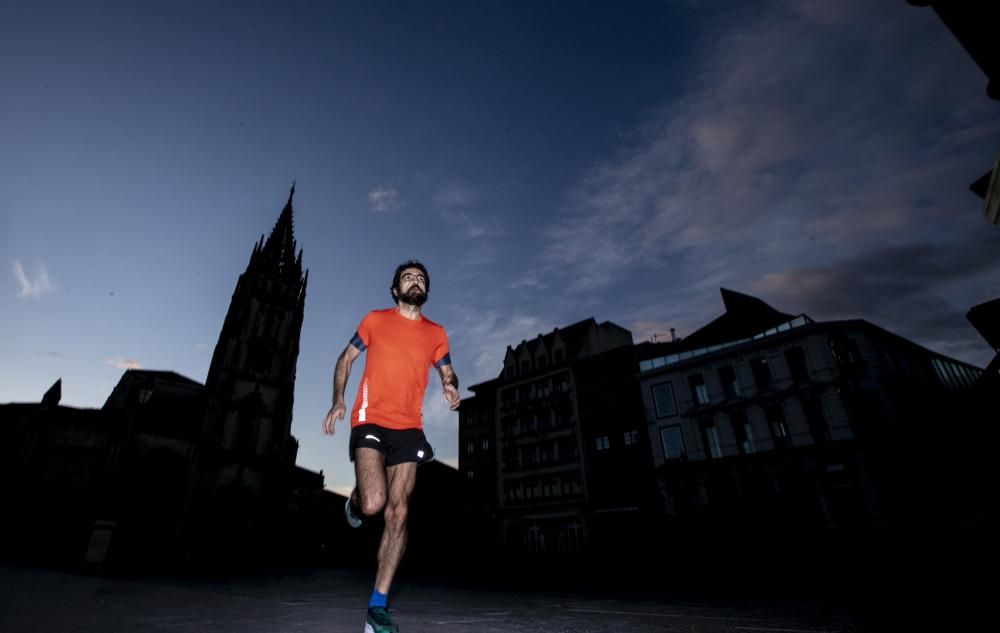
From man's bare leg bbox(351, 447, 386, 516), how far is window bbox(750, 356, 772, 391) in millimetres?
30167

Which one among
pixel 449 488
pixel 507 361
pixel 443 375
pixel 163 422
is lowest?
pixel 443 375

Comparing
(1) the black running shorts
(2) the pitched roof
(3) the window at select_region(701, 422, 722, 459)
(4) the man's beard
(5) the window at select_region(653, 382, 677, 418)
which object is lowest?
(1) the black running shorts

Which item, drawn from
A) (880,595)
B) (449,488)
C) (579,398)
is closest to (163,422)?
(449,488)

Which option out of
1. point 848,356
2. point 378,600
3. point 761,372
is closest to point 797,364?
point 761,372

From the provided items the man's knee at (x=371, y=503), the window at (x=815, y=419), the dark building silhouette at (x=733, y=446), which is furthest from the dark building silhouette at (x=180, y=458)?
the window at (x=815, y=419)

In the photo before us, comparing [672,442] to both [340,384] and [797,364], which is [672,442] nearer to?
[797,364]

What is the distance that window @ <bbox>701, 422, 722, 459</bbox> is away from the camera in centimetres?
2814

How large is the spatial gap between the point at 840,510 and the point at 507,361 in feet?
93.6

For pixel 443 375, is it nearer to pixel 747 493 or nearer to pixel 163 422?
pixel 747 493

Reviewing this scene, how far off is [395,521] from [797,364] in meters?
30.6

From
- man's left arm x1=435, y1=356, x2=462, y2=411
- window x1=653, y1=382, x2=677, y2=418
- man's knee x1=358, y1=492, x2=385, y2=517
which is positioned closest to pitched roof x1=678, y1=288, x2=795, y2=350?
window x1=653, y1=382, x2=677, y2=418

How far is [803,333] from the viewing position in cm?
2728

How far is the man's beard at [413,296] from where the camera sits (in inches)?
153

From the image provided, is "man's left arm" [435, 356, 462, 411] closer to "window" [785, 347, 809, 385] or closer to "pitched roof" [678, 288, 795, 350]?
"window" [785, 347, 809, 385]
